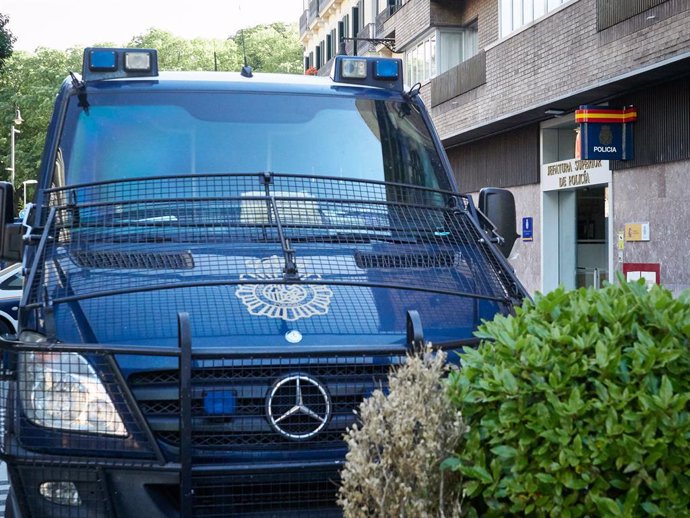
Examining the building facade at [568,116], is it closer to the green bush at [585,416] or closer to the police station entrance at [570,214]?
the police station entrance at [570,214]

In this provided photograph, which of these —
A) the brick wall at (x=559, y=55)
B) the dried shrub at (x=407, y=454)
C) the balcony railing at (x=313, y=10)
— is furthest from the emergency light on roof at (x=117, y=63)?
the balcony railing at (x=313, y=10)

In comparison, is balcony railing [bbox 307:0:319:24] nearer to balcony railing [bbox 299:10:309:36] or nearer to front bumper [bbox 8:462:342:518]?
balcony railing [bbox 299:10:309:36]

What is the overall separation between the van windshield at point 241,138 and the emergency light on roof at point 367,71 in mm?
236

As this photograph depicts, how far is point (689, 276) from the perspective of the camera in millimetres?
19000

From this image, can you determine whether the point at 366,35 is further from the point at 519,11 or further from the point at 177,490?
the point at 177,490

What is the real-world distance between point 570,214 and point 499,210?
19.6m

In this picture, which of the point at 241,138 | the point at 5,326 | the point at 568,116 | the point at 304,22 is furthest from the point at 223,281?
the point at 304,22

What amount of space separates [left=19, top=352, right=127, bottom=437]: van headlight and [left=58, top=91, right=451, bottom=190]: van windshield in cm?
204

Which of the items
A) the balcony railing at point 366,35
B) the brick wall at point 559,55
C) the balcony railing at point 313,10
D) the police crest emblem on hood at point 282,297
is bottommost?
the police crest emblem on hood at point 282,297

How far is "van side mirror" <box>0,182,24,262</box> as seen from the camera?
6.11m

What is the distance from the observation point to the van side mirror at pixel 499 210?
6.11 metres

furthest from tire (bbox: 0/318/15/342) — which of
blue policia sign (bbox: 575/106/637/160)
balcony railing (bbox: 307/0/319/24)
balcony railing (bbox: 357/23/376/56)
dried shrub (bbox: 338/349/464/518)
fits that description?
balcony railing (bbox: 307/0/319/24)

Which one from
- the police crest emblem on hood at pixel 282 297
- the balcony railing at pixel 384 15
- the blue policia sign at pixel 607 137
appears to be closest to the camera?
the police crest emblem on hood at pixel 282 297

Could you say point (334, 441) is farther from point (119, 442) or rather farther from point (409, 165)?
point (409, 165)
